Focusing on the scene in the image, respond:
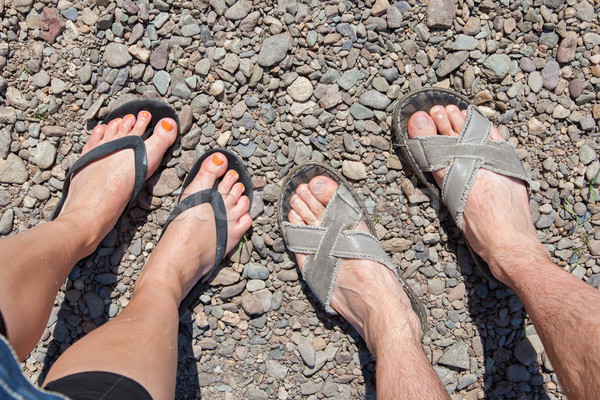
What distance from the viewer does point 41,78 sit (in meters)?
2.28

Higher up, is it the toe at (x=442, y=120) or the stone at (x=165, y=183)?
the toe at (x=442, y=120)

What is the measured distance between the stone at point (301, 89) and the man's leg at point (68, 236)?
1.99 ft

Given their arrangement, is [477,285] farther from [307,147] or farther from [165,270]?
[165,270]

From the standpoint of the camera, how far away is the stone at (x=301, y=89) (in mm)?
2289

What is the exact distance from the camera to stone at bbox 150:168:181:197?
93.1 inches

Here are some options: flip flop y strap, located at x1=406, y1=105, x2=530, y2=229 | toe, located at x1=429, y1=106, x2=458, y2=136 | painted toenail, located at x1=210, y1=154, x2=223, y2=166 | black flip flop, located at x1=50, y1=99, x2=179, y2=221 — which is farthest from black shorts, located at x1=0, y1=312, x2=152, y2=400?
toe, located at x1=429, y1=106, x2=458, y2=136

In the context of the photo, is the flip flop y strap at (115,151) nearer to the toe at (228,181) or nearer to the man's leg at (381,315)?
the toe at (228,181)

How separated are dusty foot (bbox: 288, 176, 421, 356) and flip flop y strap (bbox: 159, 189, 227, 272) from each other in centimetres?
34

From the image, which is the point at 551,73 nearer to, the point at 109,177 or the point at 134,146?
the point at 134,146

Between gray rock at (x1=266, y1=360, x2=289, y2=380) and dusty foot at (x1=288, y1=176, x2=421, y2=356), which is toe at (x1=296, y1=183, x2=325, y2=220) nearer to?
dusty foot at (x1=288, y1=176, x2=421, y2=356)

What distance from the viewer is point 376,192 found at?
7.80ft

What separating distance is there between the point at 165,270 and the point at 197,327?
40 cm

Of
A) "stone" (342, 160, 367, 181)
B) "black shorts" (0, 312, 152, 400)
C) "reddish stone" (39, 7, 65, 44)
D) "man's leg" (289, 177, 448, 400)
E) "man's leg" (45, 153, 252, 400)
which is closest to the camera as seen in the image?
"black shorts" (0, 312, 152, 400)

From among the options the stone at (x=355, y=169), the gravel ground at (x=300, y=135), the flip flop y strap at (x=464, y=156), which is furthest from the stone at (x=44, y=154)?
the flip flop y strap at (x=464, y=156)
